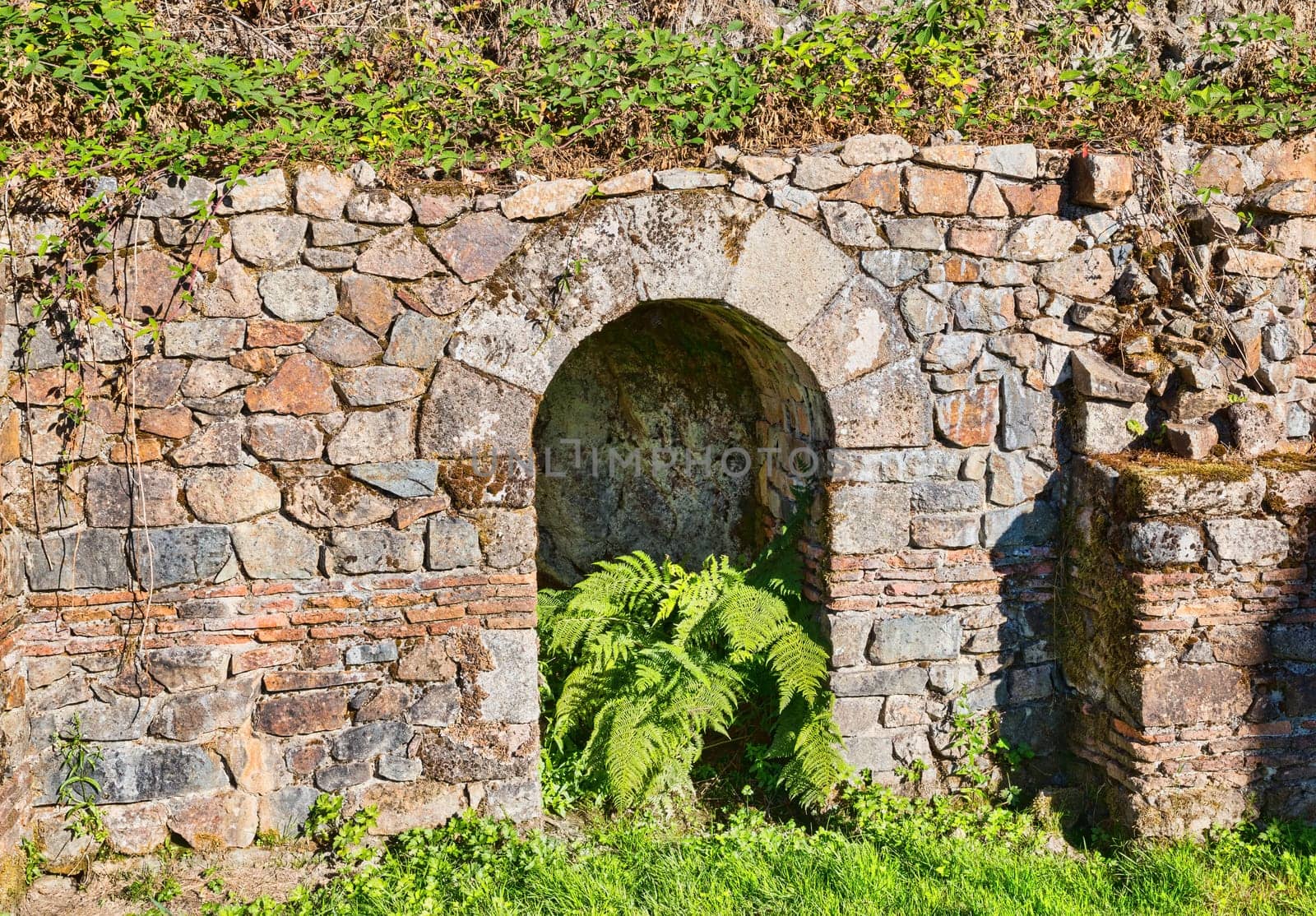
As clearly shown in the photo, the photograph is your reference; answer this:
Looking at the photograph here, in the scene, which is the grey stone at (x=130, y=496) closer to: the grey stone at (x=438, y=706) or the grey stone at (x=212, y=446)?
→ the grey stone at (x=212, y=446)

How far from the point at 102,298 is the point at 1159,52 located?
5057 millimetres

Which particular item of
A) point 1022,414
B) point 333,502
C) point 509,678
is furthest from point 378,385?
point 1022,414

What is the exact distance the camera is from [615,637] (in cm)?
415

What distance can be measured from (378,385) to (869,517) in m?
2.04

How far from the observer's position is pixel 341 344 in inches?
143

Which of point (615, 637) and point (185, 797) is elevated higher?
point (615, 637)

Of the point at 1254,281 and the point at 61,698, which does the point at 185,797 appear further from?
the point at 1254,281

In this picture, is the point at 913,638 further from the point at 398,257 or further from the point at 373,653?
the point at 398,257

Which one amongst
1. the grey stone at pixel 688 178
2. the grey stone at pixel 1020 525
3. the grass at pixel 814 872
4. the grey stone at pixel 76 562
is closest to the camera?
the grass at pixel 814 872

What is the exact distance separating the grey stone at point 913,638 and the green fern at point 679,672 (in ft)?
0.78

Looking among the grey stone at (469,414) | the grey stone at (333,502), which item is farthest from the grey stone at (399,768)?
the grey stone at (469,414)

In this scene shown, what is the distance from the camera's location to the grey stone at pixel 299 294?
11.7 ft

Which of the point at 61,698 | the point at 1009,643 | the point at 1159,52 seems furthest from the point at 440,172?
the point at 1159,52

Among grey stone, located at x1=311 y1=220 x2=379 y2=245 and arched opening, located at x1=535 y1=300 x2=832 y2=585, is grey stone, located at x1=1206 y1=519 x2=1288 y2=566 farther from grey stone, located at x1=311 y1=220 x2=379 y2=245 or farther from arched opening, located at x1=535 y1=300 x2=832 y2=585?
grey stone, located at x1=311 y1=220 x2=379 y2=245
